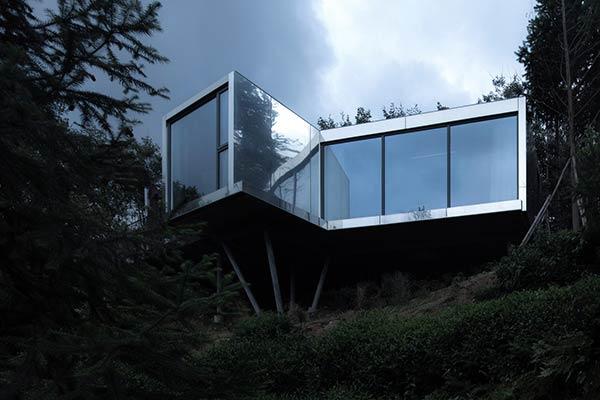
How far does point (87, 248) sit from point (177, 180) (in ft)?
41.2

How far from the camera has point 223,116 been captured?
1482 cm

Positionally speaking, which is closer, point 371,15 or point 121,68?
point 121,68

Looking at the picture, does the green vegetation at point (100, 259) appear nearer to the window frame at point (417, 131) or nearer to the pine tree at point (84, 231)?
the pine tree at point (84, 231)

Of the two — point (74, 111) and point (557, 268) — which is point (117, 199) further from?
point (557, 268)

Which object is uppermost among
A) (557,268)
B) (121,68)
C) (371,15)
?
(371,15)

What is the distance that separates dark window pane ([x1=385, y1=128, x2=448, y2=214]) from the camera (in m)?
16.1

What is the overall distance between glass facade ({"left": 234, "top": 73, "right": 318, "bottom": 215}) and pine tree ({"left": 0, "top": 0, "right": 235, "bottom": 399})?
871 centimetres

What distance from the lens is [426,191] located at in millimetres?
16156

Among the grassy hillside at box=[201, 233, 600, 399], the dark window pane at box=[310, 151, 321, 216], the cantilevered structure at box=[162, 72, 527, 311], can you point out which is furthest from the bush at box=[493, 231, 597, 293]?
the dark window pane at box=[310, 151, 321, 216]

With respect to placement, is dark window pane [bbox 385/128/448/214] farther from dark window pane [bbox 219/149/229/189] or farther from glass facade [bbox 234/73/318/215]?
dark window pane [bbox 219/149/229/189]

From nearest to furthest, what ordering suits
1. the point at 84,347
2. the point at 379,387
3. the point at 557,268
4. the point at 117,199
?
the point at 84,347, the point at 117,199, the point at 379,387, the point at 557,268

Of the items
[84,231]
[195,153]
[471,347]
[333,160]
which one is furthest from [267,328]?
[84,231]

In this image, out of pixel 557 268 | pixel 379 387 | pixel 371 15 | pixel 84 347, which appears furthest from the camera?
pixel 371 15

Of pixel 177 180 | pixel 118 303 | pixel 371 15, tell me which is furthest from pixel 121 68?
pixel 371 15
